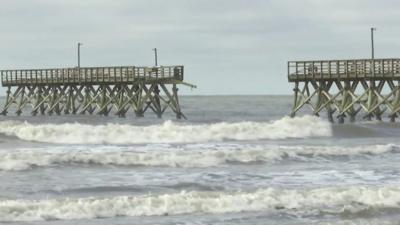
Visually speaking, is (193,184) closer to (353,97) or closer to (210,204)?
(210,204)

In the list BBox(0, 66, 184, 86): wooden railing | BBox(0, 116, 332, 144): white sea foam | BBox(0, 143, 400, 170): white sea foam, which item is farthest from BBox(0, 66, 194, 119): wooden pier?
BBox(0, 143, 400, 170): white sea foam

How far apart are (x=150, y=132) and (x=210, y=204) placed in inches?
692

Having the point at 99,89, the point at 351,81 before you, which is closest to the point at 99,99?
the point at 99,89

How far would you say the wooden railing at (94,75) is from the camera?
45.7 meters

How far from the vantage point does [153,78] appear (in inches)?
1789

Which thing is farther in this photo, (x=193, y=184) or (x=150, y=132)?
(x=150, y=132)

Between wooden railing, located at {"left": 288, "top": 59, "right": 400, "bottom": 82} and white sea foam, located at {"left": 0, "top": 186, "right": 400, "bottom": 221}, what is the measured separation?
2417cm

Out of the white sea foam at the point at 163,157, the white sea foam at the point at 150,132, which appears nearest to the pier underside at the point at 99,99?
the white sea foam at the point at 150,132

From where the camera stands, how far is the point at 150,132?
1203 inches

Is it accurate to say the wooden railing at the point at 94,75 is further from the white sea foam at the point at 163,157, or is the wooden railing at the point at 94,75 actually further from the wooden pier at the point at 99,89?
the white sea foam at the point at 163,157

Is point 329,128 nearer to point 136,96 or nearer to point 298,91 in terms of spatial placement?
point 298,91

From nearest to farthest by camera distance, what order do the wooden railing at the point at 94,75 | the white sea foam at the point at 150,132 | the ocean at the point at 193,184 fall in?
the ocean at the point at 193,184
the white sea foam at the point at 150,132
the wooden railing at the point at 94,75

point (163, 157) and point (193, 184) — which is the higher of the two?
point (163, 157)

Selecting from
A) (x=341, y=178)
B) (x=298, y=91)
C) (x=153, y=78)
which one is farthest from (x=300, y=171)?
(x=153, y=78)
